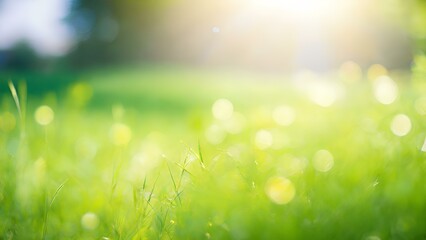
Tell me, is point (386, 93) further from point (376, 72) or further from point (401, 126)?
point (401, 126)

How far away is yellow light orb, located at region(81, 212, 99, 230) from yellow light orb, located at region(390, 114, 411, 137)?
115cm

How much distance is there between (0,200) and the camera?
5.63ft

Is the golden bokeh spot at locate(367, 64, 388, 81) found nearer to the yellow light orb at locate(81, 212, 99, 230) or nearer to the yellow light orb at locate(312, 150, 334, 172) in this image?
the yellow light orb at locate(312, 150, 334, 172)

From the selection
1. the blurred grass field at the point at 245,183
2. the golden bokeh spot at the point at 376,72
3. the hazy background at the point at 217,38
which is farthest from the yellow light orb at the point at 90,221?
the hazy background at the point at 217,38

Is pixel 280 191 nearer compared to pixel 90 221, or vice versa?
pixel 280 191

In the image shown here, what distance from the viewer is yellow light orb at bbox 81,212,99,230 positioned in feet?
5.95

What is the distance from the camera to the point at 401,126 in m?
1.93

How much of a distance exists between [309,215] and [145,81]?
981 cm

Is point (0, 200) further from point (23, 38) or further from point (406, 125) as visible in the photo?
point (23, 38)

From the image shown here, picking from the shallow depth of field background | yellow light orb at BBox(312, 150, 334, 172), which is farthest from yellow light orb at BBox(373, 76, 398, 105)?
yellow light orb at BBox(312, 150, 334, 172)

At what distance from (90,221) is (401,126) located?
1.23 meters

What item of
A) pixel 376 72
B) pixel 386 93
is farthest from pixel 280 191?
pixel 376 72

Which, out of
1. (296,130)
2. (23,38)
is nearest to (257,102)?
(296,130)

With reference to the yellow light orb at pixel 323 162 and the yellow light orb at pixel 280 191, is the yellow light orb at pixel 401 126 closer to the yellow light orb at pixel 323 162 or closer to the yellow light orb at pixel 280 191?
the yellow light orb at pixel 323 162
